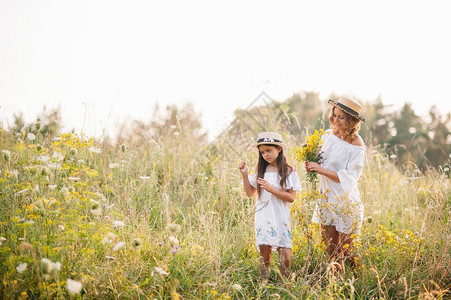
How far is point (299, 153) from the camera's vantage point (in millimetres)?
3936

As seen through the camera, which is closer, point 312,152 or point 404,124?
point 312,152

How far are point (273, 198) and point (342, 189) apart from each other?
0.67 metres

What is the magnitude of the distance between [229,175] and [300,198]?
224cm

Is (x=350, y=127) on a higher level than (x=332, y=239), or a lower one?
higher

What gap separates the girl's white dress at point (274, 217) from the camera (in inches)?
146

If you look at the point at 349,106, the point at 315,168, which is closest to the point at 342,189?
the point at 315,168

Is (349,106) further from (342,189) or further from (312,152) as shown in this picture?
(342,189)

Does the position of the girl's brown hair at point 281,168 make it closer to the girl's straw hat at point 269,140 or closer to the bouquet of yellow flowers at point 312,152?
the girl's straw hat at point 269,140

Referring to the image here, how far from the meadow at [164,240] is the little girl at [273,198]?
190 millimetres

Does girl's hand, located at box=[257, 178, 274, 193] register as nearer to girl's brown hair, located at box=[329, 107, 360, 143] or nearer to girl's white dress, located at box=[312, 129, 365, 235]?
girl's white dress, located at box=[312, 129, 365, 235]

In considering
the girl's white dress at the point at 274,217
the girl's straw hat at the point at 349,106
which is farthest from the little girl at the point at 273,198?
the girl's straw hat at the point at 349,106

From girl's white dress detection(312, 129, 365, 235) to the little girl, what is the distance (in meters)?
0.33

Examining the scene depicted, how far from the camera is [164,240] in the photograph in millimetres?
4090

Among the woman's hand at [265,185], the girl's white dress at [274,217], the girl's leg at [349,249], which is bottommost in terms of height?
the girl's leg at [349,249]
